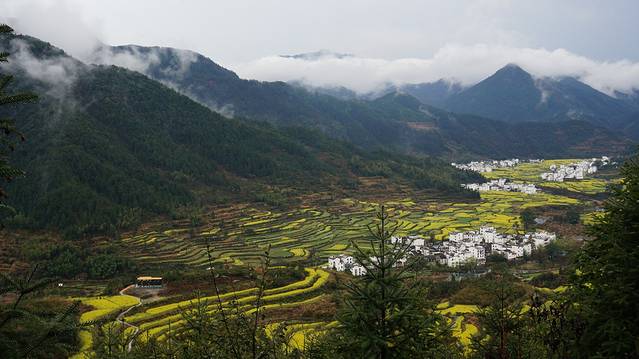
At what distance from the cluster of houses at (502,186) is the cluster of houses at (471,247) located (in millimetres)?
44762

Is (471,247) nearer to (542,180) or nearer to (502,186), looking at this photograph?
(502,186)

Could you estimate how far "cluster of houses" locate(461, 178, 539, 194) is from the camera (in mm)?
106875

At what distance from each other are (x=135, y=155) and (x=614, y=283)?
100 meters

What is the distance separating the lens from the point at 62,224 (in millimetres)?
64438

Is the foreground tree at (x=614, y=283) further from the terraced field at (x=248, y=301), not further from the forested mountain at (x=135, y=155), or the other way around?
the forested mountain at (x=135, y=155)

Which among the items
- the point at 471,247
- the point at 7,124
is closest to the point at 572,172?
the point at 471,247

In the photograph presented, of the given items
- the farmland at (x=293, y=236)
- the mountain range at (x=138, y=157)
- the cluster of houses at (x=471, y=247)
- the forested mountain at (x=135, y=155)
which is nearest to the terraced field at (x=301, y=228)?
the farmland at (x=293, y=236)

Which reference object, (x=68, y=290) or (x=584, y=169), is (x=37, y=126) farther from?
(x=584, y=169)

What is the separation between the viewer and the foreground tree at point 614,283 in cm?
847

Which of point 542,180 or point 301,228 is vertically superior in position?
point 301,228

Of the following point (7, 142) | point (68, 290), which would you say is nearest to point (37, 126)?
point (68, 290)

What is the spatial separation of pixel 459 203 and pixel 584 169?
7007 cm

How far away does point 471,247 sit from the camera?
55.9 metres

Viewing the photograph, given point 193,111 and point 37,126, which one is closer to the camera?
point 37,126
